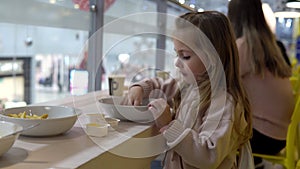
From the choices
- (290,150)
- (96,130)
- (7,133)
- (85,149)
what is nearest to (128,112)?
(96,130)

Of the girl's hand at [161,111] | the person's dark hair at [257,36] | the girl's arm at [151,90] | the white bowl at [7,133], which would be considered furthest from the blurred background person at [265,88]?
the white bowl at [7,133]

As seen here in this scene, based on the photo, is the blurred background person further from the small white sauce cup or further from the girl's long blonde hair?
the small white sauce cup

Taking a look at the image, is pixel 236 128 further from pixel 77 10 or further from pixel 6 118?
pixel 77 10

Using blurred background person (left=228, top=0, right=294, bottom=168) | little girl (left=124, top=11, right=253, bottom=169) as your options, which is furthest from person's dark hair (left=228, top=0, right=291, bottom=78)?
little girl (left=124, top=11, right=253, bottom=169)

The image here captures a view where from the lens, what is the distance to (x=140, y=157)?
3.86 ft

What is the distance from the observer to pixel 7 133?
2.77 feet

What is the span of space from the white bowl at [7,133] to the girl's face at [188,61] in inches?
24.3

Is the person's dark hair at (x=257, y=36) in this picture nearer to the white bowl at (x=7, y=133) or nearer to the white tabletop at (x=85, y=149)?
the white tabletop at (x=85, y=149)

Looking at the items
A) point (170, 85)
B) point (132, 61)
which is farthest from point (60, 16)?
point (170, 85)

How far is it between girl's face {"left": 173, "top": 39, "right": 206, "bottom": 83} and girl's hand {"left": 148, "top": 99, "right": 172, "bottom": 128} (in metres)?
0.15

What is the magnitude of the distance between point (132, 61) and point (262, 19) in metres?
0.91

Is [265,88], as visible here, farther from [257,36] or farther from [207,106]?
[207,106]

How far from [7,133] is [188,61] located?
2.14 feet

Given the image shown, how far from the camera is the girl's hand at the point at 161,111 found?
121 cm
